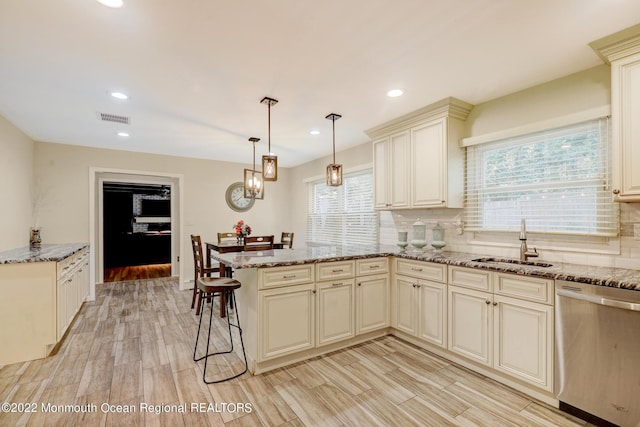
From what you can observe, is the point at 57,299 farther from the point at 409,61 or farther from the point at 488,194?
the point at 488,194

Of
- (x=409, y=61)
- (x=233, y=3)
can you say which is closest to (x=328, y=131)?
(x=409, y=61)

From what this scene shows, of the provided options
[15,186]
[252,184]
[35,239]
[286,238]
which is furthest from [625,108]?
[35,239]

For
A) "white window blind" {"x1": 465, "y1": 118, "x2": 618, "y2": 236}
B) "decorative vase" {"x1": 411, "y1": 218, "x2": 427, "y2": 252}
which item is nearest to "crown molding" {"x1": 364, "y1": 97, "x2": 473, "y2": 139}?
"white window blind" {"x1": 465, "y1": 118, "x2": 618, "y2": 236}

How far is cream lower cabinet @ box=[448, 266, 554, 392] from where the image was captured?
2.09 m

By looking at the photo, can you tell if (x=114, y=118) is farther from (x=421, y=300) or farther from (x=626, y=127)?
(x=626, y=127)

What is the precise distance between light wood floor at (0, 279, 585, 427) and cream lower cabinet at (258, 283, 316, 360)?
20cm

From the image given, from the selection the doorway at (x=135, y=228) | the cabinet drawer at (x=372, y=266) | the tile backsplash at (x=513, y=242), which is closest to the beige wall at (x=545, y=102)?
the tile backsplash at (x=513, y=242)

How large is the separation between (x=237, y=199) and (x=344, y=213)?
242cm

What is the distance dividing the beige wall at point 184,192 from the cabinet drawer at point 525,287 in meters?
5.05

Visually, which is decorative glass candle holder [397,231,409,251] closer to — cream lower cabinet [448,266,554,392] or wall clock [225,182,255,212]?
cream lower cabinet [448,266,554,392]

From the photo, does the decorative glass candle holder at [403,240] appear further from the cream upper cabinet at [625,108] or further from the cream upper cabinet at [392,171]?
the cream upper cabinet at [625,108]

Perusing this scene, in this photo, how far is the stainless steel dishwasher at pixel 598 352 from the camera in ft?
5.64

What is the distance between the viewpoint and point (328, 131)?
13.6 ft

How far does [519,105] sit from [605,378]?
226 cm
